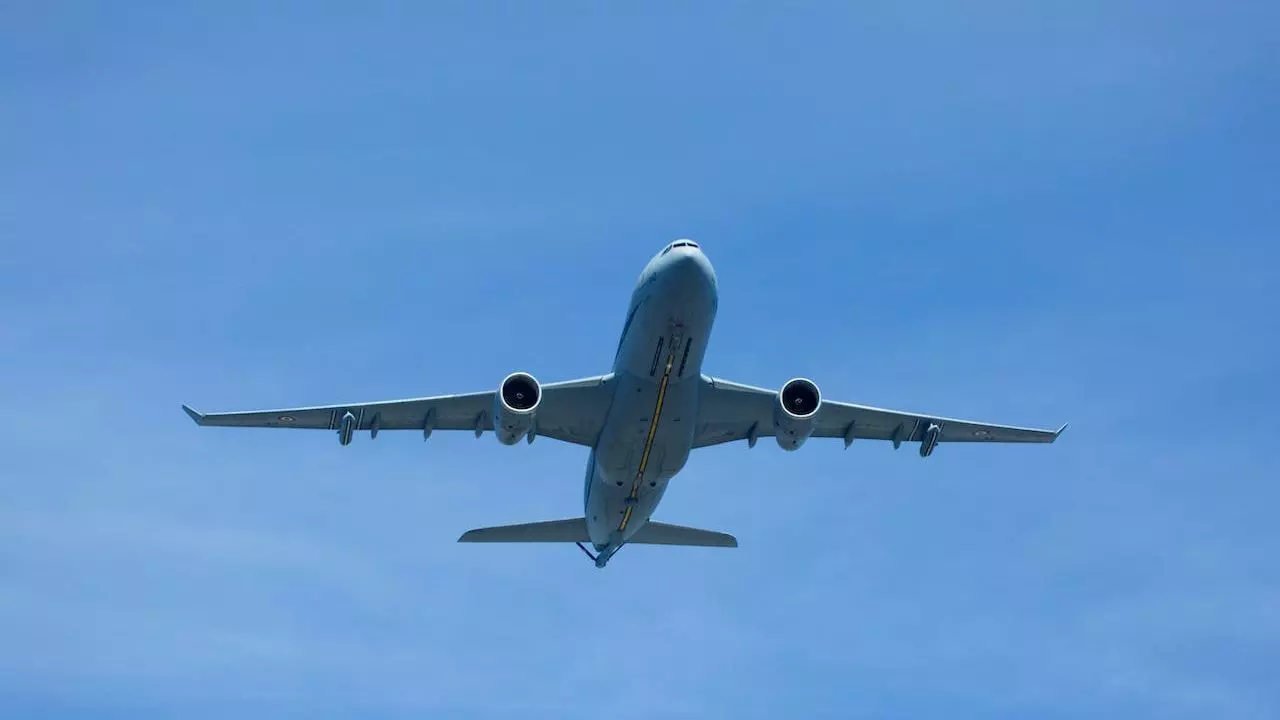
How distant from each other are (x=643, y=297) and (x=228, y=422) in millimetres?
13291

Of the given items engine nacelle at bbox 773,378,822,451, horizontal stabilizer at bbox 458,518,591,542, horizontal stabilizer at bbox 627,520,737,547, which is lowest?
horizontal stabilizer at bbox 458,518,591,542

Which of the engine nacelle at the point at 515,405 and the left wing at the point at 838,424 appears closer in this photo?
the engine nacelle at the point at 515,405

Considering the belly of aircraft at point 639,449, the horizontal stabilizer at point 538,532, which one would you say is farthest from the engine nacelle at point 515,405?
the horizontal stabilizer at point 538,532

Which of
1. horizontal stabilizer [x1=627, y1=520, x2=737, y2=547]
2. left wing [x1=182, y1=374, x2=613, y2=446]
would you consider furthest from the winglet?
horizontal stabilizer [x1=627, y1=520, x2=737, y2=547]

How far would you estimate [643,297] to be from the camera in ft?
133

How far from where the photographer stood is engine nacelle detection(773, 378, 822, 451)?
43.5 meters

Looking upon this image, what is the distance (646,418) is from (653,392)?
0.89 m

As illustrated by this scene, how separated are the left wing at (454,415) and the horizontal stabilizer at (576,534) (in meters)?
3.28

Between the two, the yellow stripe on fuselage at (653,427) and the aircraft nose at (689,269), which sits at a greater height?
the aircraft nose at (689,269)

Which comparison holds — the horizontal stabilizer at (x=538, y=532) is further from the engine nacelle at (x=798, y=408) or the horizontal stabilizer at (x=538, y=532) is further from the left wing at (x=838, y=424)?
the engine nacelle at (x=798, y=408)

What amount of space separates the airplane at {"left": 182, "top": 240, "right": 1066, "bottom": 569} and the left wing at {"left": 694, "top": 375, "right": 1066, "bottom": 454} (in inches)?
1.7

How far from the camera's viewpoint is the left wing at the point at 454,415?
145 ft

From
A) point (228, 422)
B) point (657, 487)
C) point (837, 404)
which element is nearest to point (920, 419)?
point (837, 404)

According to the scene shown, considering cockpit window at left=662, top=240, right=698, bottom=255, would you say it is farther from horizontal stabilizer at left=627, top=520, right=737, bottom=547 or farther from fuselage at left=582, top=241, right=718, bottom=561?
horizontal stabilizer at left=627, top=520, right=737, bottom=547
